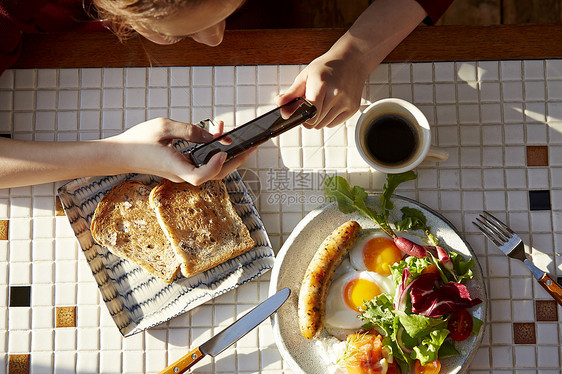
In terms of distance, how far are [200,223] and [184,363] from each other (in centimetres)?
31

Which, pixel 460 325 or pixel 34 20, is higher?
pixel 34 20

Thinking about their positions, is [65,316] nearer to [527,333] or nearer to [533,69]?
[527,333]

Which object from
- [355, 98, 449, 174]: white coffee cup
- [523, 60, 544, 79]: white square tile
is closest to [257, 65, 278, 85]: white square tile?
[355, 98, 449, 174]: white coffee cup

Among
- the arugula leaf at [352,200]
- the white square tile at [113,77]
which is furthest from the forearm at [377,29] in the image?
the white square tile at [113,77]

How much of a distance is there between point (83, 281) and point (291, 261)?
19.3 inches

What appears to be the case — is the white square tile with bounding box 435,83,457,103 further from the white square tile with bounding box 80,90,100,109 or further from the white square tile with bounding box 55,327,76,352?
the white square tile with bounding box 55,327,76,352

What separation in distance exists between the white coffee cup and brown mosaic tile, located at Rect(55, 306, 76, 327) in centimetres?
75

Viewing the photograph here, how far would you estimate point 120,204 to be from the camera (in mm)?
1118

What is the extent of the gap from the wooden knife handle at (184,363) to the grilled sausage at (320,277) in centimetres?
24

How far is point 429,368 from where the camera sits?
1032mm

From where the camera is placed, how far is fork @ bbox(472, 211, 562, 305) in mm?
1102

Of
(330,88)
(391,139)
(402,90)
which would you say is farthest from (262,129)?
(402,90)

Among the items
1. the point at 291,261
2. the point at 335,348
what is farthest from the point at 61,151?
the point at 335,348

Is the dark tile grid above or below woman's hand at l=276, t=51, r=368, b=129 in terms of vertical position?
below
